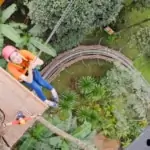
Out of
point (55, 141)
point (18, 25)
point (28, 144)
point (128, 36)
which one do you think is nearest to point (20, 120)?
point (28, 144)

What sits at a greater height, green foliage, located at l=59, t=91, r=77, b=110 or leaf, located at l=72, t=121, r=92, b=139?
green foliage, located at l=59, t=91, r=77, b=110

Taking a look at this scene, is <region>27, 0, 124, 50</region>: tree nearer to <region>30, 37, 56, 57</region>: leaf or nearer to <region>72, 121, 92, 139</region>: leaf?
<region>30, 37, 56, 57</region>: leaf

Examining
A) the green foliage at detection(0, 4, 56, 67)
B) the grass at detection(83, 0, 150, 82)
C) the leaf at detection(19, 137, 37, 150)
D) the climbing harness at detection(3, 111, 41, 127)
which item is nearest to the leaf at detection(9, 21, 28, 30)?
the green foliage at detection(0, 4, 56, 67)

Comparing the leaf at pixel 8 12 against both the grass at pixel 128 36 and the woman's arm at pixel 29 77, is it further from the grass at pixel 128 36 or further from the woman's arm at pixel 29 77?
the grass at pixel 128 36

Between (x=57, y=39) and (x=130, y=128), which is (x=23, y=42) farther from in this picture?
(x=130, y=128)

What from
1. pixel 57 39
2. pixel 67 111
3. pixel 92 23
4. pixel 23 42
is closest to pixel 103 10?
pixel 92 23
